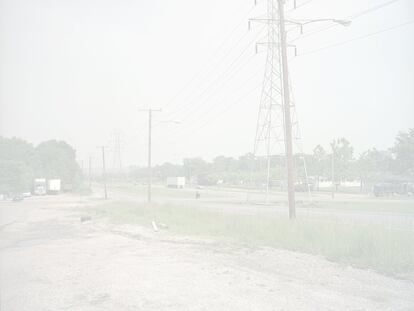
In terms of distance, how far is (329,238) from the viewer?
1747 cm

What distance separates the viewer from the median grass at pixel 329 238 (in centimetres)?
1362

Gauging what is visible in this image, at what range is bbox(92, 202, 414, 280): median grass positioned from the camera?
44.7 ft

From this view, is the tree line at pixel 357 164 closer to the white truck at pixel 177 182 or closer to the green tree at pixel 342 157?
the green tree at pixel 342 157

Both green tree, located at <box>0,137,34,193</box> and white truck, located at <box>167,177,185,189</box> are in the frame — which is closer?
green tree, located at <box>0,137,34,193</box>

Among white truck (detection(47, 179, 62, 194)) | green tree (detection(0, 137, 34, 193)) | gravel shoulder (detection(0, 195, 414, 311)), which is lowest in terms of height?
gravel shoulder (detection(0, 195, 414, 311))

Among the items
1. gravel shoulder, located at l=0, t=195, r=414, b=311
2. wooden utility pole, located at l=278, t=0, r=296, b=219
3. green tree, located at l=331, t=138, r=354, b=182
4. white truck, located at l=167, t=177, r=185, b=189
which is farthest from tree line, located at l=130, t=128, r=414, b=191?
gravel shoulder, located at l=0, t=195, r=414, b=311

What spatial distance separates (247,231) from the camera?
22625mm

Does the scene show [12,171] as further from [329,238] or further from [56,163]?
[329,238]

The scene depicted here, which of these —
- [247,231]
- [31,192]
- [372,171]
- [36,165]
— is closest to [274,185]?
[372,171]

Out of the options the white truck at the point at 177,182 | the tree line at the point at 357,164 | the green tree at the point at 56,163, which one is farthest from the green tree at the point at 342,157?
the green tree at the point at 56,163

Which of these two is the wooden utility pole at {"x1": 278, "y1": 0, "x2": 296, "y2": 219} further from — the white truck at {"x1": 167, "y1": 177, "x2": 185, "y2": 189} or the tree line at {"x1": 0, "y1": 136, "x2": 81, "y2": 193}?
the white truck at {"x1": 167, "y1": 177, "x2": 185, "y2": 189}

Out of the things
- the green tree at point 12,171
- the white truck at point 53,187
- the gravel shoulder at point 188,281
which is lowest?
the gravel shoulder at point 188,281

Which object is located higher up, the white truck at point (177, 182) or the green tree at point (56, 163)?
the green tree at point (56, 163)

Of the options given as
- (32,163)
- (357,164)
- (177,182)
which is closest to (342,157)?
(357,164)
